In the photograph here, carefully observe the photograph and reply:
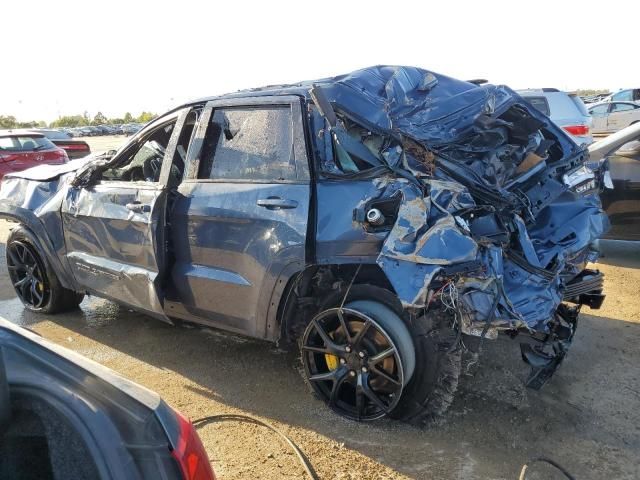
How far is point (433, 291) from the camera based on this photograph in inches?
112

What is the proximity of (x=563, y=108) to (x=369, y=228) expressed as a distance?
8500 mm

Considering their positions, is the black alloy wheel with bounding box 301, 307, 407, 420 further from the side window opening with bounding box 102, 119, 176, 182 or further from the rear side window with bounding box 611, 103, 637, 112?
A: the rear side window with bounding box 611, 103, 637, 112

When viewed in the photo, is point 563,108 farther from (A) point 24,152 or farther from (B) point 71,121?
(B) point 71,121

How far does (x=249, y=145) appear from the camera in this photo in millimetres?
3594

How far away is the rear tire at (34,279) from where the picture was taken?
5059mm

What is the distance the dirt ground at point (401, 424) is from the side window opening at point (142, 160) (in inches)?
53.4

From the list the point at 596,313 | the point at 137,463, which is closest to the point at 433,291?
the point at 137,463

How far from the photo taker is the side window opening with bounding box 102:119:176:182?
14.1ft

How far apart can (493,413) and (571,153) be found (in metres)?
1.89

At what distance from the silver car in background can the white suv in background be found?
8937 millimetres

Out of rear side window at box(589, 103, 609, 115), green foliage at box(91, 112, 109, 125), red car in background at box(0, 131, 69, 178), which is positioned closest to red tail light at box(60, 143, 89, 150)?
red car in background at box(0, 131, 69, 178)

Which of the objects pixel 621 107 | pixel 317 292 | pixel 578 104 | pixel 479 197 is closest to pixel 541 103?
pixel 578 104

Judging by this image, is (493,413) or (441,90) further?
(441,90)

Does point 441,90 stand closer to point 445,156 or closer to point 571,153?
point 445,156
